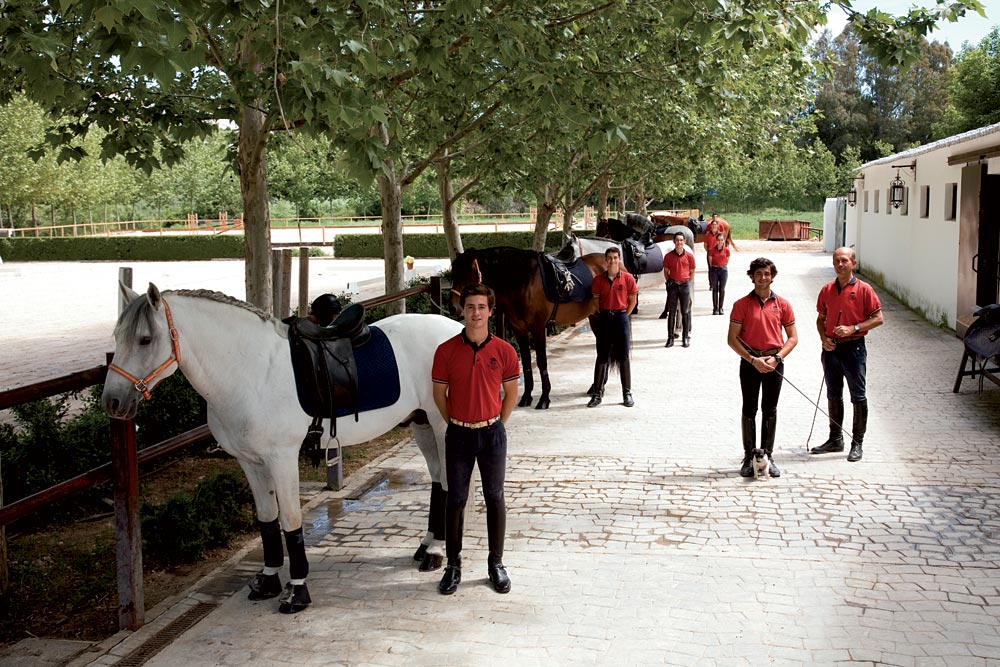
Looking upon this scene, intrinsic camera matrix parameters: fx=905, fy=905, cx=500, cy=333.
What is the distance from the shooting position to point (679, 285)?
15.9 m

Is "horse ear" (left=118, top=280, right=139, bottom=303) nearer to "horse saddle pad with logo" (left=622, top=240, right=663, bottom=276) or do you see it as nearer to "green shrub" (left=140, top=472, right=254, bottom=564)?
"green shrub" (left=140, top=472, right=254, bottom=564)

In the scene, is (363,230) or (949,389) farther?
(363,230)

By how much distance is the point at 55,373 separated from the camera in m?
15.0

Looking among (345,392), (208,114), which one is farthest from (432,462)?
Result: (208,114)

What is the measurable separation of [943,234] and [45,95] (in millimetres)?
15637

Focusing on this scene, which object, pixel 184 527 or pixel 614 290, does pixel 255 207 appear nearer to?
pixel 184 527

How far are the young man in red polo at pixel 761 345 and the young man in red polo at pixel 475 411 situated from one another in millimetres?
3102

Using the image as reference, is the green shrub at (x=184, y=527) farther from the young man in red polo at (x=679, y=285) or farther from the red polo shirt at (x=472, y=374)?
the young man in red polo at (x=679, y=285)

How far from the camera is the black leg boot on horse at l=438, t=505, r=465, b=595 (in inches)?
227

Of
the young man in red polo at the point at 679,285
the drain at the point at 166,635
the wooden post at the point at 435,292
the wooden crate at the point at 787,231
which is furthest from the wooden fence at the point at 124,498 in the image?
the wooden crate at the point at 787,231

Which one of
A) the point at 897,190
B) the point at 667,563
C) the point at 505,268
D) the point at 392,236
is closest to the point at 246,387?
the point at 667,563

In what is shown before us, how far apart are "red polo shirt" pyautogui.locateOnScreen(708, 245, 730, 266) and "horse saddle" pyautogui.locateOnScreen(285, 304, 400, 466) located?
14.0 metres

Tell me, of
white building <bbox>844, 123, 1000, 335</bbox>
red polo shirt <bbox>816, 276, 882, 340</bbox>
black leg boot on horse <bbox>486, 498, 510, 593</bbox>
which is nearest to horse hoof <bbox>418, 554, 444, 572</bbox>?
black leg boot on horse <bbox>486, 498, 510, 593</bbox>

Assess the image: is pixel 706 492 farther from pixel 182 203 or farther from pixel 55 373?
pixel 182 203
